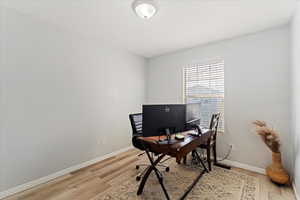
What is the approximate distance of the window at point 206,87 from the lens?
282 cm

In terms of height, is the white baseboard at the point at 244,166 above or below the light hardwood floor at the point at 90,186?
above

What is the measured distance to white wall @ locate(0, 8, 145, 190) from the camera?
1815mm

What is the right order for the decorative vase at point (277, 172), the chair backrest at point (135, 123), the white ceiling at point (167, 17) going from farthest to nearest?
the chair backrest at point (135, 123), the decorative vase at point (277, 172), the white ceiling at point (167, 17)

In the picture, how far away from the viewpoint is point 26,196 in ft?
5.82

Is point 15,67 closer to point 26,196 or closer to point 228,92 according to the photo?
point 26,196

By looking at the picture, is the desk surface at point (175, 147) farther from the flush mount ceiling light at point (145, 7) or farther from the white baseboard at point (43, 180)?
the flush mount ceiling light at point (145, 7)

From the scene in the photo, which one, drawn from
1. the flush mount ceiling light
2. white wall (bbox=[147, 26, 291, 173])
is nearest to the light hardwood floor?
white wall (bbox=[147, 26, 291, 173])

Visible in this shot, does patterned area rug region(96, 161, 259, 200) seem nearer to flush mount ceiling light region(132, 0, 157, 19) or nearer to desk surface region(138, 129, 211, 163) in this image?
desk surface region(138, 129, 211, 163)

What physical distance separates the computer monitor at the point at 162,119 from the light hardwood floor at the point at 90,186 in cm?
115

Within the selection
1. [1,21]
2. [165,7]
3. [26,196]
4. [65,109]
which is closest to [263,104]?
[165,7]

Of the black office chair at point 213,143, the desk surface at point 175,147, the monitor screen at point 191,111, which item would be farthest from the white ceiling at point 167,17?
the desk surface at point 175,147

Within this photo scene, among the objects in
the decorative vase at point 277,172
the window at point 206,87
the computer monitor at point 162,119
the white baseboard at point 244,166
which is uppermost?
the window at point 206,87

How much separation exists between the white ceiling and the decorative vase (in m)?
2.09

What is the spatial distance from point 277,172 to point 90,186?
2771mm
